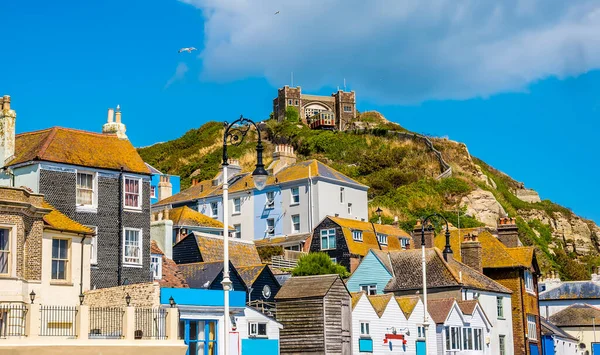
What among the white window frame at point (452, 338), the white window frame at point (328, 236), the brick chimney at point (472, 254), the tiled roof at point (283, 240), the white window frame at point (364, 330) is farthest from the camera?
the tiled roof at point (283, 240)

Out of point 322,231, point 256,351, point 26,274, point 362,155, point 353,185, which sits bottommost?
point 256,351

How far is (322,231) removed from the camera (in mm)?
70375

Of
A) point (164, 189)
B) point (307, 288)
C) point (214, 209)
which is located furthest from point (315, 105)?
point (307, 288)

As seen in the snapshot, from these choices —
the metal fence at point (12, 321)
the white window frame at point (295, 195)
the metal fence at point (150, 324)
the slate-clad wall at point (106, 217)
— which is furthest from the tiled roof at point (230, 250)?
the metal fence at point (12, 321)

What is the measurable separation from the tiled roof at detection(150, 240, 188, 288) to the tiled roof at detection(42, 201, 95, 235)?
20.4 feet

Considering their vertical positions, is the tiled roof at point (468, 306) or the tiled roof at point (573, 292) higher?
the tiled roof at point (573, 292)

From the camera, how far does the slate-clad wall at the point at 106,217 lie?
4109 cm

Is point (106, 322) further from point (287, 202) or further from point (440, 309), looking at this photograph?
point (287, 202)

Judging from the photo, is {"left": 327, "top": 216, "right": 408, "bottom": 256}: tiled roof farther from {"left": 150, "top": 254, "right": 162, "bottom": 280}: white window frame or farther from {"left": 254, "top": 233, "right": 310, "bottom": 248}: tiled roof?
{"left": 150, "top": 254, "right": 162, "bottom": 280}: white window frame

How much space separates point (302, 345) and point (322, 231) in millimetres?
24220

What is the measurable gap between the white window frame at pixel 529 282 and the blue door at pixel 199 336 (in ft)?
97.9

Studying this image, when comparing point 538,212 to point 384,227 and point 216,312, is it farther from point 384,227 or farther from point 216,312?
point 216,312

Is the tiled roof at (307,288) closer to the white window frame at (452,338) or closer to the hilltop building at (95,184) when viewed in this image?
the hilltop building at (95,184)

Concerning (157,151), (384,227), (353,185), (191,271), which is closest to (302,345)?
(191,271)
